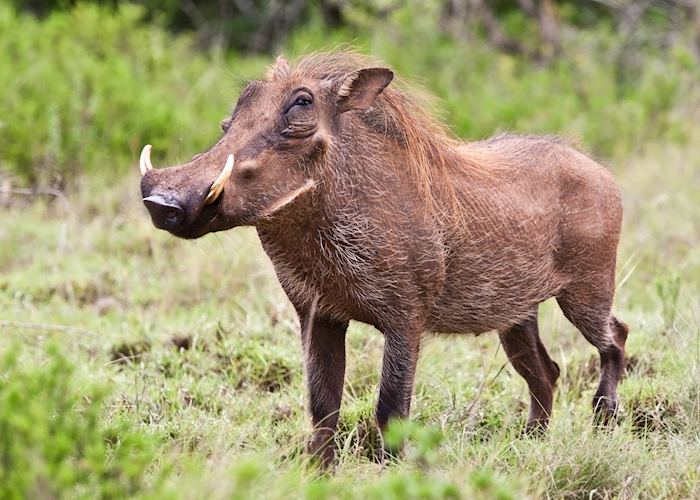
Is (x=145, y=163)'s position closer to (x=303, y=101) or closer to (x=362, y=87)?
(x=303, y=101)

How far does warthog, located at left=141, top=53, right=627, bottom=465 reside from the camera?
3219 mm

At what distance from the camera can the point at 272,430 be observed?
12.6 ft

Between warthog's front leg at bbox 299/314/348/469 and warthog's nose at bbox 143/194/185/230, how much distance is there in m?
0.77

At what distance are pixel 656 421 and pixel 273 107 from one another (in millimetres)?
1779

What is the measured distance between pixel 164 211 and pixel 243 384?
60.2 inches

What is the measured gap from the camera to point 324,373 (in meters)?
3.72

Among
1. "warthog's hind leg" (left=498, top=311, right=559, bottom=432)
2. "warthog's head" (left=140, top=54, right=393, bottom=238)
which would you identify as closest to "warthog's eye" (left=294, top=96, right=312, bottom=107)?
"warthog's head" (left=140, top=54, right=393, bottom=238)

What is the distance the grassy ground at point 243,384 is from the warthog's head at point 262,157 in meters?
0.52

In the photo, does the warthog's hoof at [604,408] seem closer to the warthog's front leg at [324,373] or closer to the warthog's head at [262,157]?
the warthog's front leg at [324,373]

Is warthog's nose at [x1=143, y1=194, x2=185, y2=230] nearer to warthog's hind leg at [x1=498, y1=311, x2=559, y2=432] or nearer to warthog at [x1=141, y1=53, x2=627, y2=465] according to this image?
warthog at [x1=141, y1=53, x2=627, y2=465]

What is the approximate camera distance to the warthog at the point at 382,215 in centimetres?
322

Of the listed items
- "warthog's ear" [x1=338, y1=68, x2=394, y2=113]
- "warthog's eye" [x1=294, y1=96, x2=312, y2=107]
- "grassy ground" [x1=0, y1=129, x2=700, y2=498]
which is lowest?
"grassy ground" [x1=0, y1=129, x2=700, y2=498]

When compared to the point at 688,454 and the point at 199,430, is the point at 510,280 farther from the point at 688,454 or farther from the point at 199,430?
the point at 199,430

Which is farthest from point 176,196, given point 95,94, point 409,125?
point 95,94
